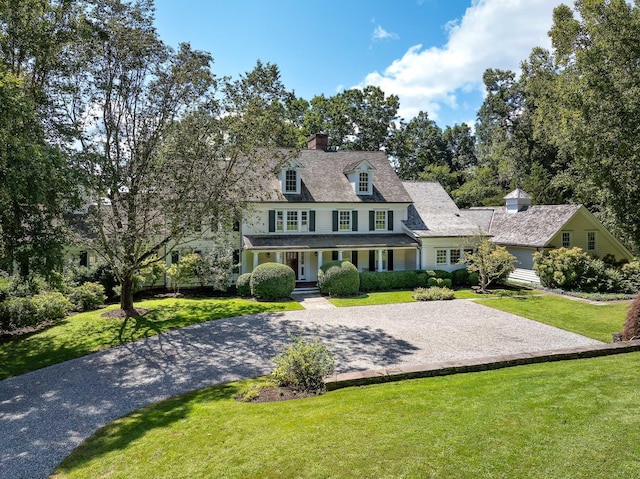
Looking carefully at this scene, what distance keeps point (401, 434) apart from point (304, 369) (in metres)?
3.25

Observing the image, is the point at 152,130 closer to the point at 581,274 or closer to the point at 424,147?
the point at 581,274

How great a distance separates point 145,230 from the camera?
15320 millimetres

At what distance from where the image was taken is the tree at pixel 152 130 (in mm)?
14820

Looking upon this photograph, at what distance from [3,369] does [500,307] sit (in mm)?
19097

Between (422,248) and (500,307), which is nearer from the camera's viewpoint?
(500,307)

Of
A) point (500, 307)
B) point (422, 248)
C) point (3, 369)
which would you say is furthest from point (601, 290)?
point (3, 369)

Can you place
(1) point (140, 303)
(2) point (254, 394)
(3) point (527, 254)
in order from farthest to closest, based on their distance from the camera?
(3) point (527, 254) < (1) point (140, 303) < (2) point (254, 394)

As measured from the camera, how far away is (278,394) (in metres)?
8.41

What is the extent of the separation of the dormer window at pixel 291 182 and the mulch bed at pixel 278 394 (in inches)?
719

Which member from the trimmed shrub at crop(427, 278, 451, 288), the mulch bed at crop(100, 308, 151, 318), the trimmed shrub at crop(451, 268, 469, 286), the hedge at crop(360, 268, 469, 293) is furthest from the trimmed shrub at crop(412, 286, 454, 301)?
the mulch bed at crop(100, 308, 151, 318)

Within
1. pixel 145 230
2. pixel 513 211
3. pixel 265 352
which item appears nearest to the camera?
pixel 265 352

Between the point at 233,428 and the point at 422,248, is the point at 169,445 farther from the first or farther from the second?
the point at 422,248

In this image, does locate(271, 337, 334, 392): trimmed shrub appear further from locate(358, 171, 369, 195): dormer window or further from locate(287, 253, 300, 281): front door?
locate(358, 171, 369, 195): dormer window

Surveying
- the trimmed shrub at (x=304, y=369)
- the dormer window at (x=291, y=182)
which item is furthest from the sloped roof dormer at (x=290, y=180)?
the trimmed shrub at (x=304, y=369)
